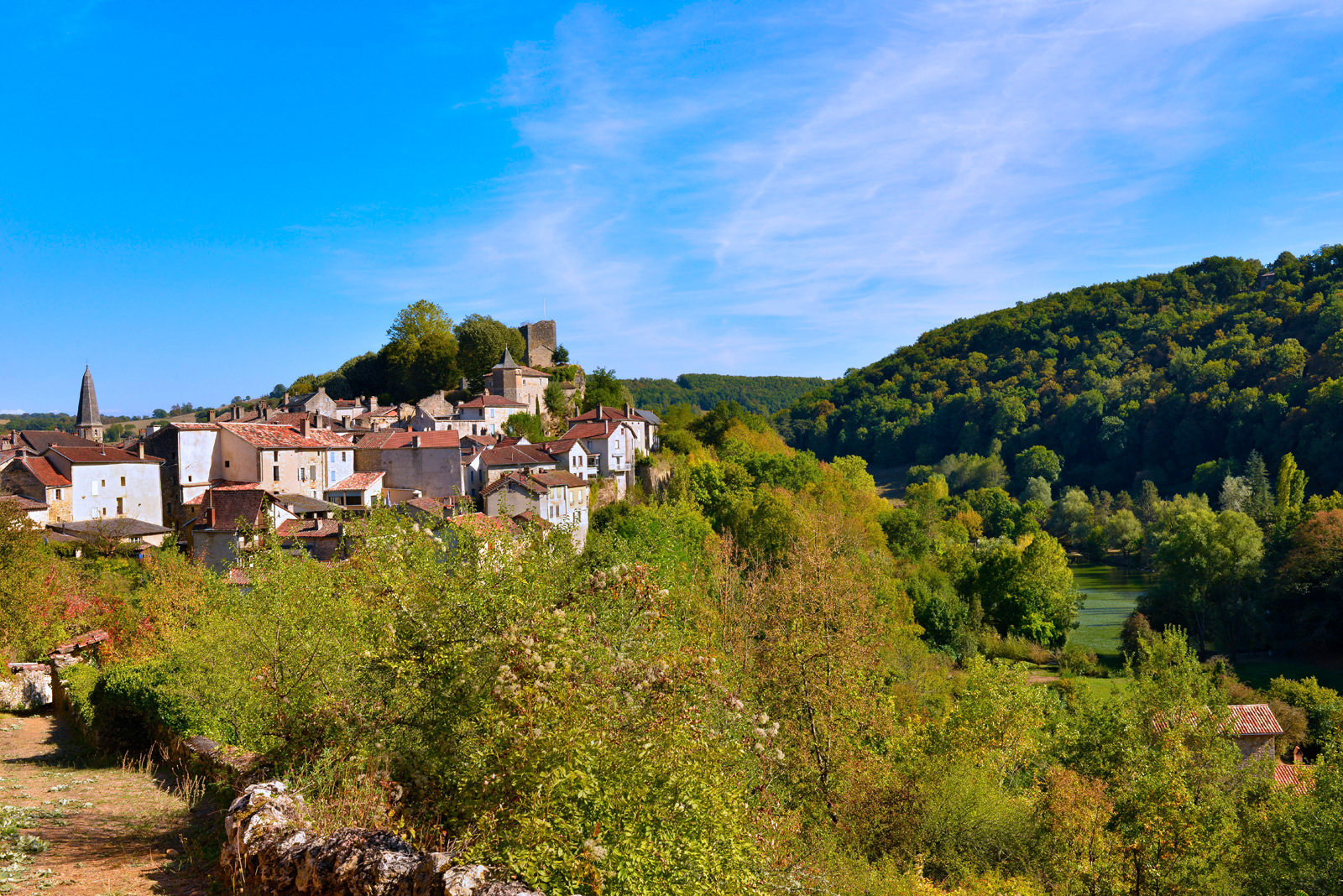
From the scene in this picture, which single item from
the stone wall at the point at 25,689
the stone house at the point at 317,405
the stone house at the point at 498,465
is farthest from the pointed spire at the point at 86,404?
the stone wall at the point at 25,689

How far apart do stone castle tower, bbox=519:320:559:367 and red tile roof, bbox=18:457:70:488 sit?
37.1 metres

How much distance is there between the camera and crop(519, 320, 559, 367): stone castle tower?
7412cm

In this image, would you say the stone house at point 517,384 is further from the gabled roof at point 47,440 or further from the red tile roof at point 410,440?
the gabled roof at point 47,440

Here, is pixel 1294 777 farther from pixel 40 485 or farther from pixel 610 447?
pixel 40 485

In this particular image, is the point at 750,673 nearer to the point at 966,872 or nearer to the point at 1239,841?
the point at 966,872

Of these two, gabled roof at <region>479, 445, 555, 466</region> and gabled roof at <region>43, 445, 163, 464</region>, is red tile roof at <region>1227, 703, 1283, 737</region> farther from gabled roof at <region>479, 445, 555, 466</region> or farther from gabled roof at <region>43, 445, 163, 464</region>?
gabled roof at <region>43, 445, 163, 464</region>

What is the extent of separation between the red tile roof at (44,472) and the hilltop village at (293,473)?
0.24 feet

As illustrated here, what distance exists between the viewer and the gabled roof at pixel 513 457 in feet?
161

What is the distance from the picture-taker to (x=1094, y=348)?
4916 inches

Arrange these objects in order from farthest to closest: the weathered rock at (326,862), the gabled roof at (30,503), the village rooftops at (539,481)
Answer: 1. the village rooftops at (539,481)
2. the gabled roof at (30,503)
3. the weathered rock at (326,862)

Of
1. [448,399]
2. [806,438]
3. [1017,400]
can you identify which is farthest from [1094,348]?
[448,399]

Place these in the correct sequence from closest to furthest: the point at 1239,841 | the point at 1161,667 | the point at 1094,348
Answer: the point at 1239,841, the point at 1161,667, the point at 1094,348

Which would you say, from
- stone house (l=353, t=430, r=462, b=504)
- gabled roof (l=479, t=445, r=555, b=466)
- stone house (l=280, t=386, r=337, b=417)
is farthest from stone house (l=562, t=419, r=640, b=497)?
stone house (l=280, t=386, r=337, b=417)

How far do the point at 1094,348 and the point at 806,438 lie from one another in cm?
4629
